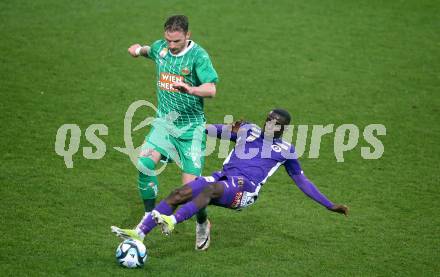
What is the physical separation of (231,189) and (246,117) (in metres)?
5.35

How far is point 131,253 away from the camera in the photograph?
27.0 ft

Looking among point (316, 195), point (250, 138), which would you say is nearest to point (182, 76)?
point (250, 138)

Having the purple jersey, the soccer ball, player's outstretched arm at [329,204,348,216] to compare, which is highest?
the purple jersey

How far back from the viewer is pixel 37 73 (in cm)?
1494

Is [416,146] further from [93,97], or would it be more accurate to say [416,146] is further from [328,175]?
[93,97]

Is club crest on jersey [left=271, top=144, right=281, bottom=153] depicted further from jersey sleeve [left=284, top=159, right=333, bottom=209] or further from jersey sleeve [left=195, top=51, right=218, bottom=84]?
jersey sleeve [left=195, top=51, right=218, bottom=84]

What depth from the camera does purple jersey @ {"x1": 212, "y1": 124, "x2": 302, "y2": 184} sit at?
9.05 m

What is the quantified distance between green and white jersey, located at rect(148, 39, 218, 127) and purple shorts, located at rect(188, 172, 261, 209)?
38.5 inches

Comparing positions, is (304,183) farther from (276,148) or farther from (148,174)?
(148,174)

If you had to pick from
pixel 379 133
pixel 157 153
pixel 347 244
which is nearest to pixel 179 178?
pixel 157 153

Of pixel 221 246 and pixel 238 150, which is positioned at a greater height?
pixel 238 150

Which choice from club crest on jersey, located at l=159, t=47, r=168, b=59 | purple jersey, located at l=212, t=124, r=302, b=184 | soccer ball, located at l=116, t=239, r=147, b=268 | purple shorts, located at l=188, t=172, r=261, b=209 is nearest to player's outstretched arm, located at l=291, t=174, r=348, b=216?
purple jersey, located at l=212, t=124, r=302, b=184

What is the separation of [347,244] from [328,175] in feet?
8.15

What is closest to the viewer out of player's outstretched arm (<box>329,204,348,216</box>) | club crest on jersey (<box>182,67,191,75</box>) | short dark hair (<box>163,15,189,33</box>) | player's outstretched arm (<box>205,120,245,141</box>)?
player's outstretched arm (<box>329,204,348,216</box>)
